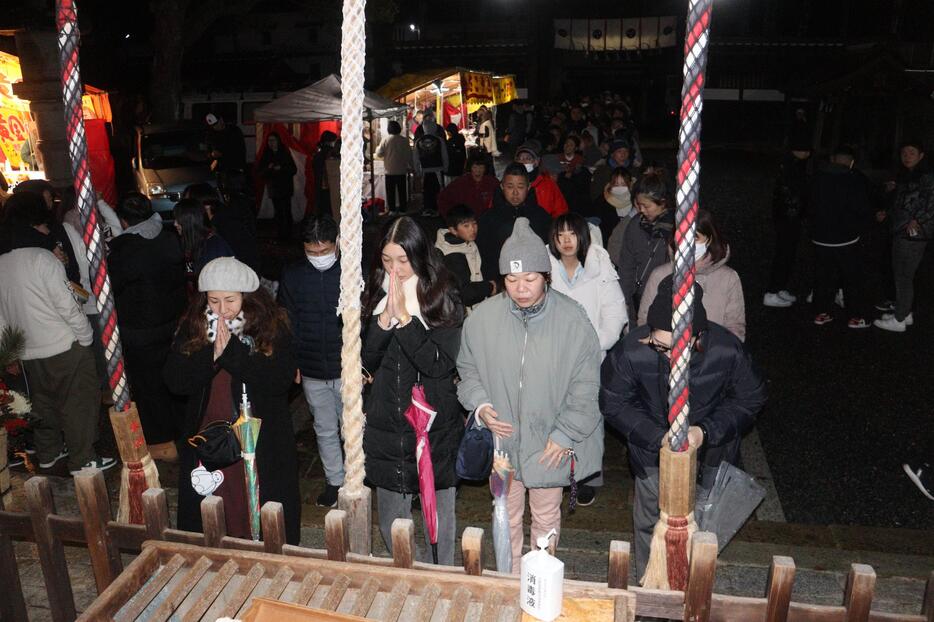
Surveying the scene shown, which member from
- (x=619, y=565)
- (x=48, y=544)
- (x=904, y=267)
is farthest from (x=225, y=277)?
(x=904, y=267)

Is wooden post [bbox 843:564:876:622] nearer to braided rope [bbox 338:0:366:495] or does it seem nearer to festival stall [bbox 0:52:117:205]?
braided rope [bbox 338:0:366:495]

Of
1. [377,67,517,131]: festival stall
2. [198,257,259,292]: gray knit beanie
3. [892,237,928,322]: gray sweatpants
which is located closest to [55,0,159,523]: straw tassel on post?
[198,257,259,292]: gray knit beanie

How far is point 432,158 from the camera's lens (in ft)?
54.5

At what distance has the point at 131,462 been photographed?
329 cm

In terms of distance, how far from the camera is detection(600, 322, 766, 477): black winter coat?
358 cm

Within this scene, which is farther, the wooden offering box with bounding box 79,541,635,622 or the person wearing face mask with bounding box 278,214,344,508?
the person wearing face mask with bounding box 278,214,344,508

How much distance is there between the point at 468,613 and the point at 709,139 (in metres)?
34.2

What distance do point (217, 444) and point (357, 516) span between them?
117 cm

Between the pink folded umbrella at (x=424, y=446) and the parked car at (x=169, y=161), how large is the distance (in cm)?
1237

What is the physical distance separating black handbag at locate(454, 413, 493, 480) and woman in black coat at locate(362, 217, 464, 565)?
11 centimetres

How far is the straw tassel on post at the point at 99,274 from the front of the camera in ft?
9.73

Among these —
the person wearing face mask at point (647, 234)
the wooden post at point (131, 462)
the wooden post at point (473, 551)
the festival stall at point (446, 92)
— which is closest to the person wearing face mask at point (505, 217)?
the person wearing face mask at point (647, 234)

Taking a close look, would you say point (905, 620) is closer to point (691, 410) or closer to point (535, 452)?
point (691, 410)

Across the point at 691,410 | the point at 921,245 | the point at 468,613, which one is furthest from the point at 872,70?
the point at 468,613
